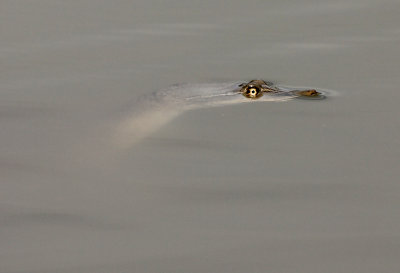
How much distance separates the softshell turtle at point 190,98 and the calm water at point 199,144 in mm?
73

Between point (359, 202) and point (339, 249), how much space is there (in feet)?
1.33

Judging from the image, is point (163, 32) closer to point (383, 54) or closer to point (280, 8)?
point (280, 8)

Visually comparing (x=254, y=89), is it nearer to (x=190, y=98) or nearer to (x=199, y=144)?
(x=190, y=98)

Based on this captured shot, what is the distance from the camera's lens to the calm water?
3.22 meters

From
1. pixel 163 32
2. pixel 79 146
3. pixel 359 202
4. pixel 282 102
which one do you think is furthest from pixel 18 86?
pixel 359 202

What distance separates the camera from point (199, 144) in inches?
168

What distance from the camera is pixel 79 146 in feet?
14.6

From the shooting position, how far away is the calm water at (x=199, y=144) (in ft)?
10.6

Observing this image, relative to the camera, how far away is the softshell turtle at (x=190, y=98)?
4891mm

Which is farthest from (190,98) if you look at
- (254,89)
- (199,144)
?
(199,144)

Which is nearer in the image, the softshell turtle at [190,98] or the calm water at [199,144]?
the calm water at [199,144]

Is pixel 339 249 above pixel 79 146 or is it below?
below

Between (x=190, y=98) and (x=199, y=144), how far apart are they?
0.87 metres

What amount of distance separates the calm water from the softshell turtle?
7cm
